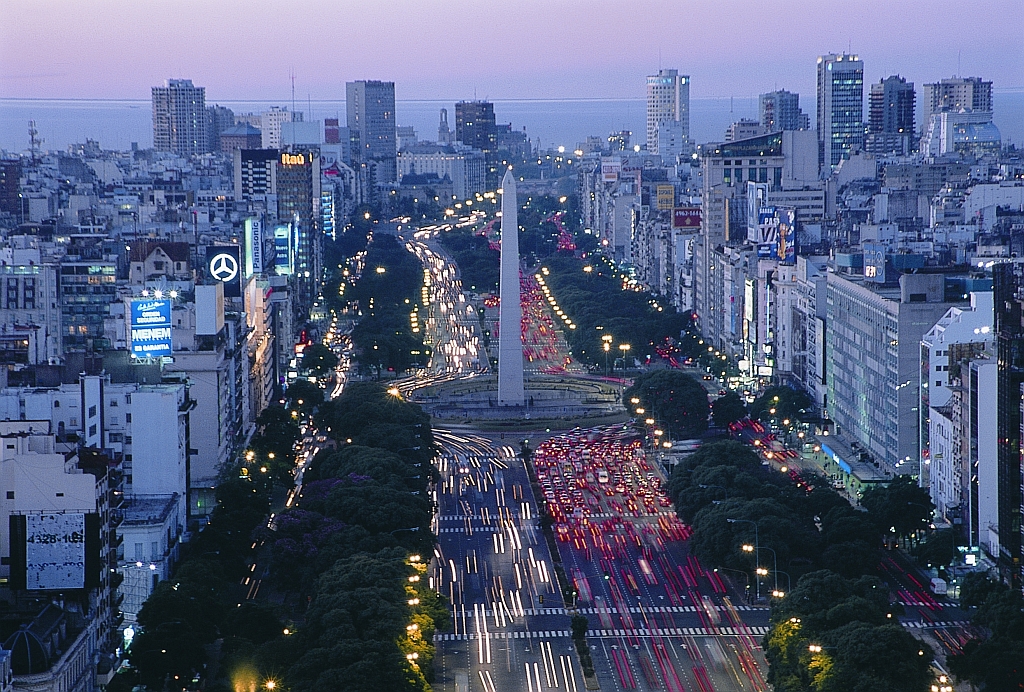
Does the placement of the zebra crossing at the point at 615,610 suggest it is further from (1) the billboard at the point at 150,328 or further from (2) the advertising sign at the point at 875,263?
(2) the advertising sign at the point at 875,263

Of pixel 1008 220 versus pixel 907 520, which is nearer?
pixel 907 520

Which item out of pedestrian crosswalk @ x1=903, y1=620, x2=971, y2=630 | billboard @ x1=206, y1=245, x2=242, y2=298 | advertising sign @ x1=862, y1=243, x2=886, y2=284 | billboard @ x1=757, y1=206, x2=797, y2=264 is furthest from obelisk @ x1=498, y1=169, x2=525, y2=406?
pedestrian crosswalk @ x1=903, y1=620, x2=971, y2=630

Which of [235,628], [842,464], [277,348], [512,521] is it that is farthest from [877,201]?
[235,628]

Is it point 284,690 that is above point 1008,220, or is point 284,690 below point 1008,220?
below

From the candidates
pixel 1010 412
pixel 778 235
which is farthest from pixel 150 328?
pixel 778 235

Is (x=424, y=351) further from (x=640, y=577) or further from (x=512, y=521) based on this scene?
(x=640, y=577)

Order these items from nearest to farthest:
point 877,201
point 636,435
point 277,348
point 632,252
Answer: point 636,435
point 277,348
point 877,201
point 632,252
